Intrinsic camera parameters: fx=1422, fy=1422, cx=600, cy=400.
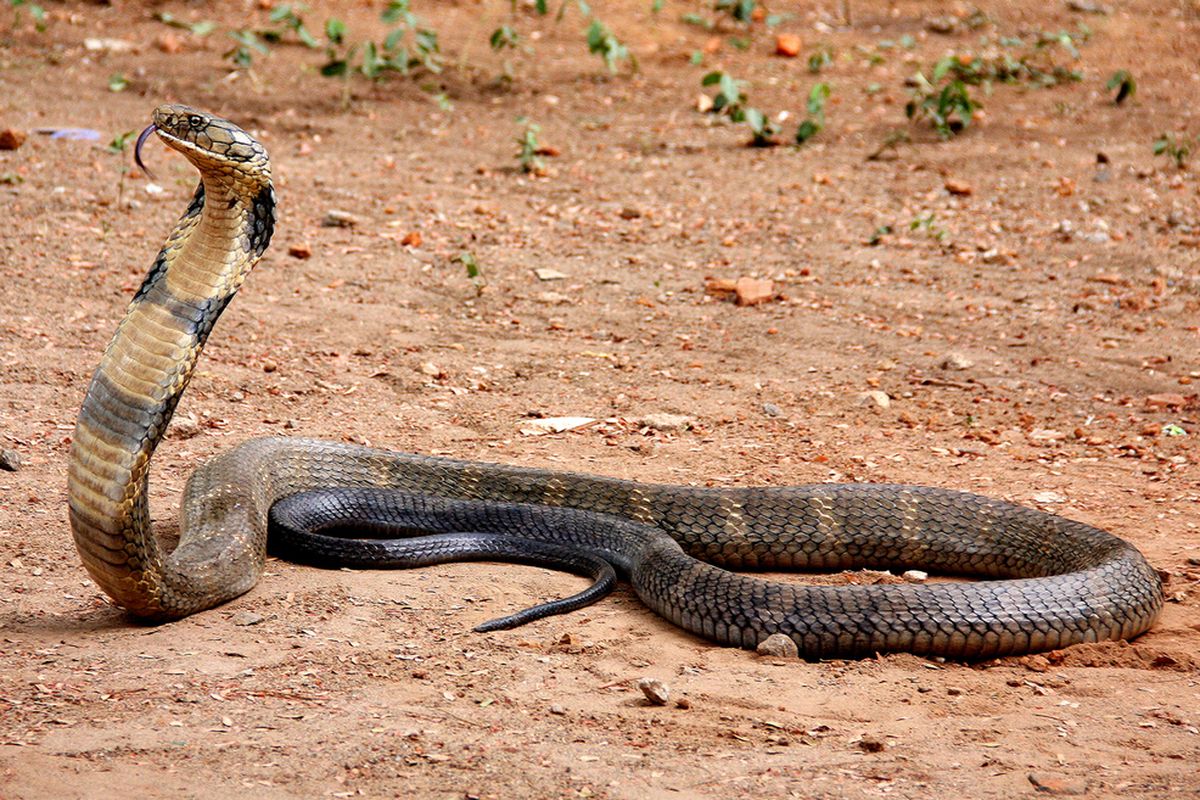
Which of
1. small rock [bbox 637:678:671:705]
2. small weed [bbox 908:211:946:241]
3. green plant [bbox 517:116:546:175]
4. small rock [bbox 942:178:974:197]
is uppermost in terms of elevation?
small rock [bbox 942:178:974:197]

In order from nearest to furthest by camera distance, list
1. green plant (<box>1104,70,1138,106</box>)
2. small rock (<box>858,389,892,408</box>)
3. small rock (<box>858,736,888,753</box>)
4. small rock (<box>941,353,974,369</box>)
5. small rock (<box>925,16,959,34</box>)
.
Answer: small rock (<box>858,736,888,753</box>)
small rock (<box>858,389,892,408</box>)
small rock (<box>941,353,974,369</box>)
green plant (<box>1104,70,1138,106</box>)
small rock (<box>925,16,959,34</box>)

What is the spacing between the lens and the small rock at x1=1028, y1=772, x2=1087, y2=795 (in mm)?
3809

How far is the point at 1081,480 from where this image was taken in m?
6.79

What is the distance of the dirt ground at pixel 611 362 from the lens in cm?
409

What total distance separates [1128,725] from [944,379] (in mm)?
3873

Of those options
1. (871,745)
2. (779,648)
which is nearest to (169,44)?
(779,648)

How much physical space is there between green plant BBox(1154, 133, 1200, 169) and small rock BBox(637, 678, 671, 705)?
839 centimetres

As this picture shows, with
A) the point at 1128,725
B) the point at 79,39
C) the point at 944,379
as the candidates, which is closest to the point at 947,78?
the point at 944,379

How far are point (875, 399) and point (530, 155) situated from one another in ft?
14.3

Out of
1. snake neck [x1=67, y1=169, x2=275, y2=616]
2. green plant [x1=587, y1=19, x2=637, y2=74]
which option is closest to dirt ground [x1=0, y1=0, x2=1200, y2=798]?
green plant [x1=587, y1=19, x2=637, y2=74]

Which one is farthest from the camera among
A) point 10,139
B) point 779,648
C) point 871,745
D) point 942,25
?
point 942,25

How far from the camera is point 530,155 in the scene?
1107 cm

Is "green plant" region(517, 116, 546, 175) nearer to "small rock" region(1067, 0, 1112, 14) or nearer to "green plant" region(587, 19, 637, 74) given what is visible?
"green plant" region(587, 19, 637, 74)

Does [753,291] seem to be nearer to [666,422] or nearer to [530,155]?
[666,422]
